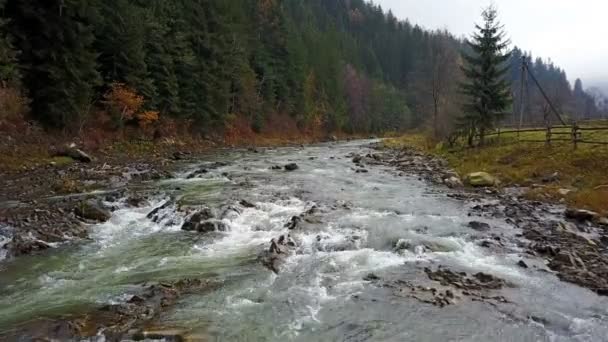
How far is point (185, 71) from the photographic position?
1788 inches

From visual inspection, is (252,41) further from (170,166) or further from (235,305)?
(235,305)

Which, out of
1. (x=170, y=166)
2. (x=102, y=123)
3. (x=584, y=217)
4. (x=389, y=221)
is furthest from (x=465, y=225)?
(x=102, y=123)

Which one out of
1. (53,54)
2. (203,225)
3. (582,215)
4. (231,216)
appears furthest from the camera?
(53,54)

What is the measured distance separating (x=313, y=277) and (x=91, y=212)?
380 inches

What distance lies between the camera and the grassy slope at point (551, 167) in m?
19.2

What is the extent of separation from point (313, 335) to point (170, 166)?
24.3 metres

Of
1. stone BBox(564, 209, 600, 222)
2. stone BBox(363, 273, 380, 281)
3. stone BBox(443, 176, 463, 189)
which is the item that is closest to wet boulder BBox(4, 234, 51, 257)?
stone BBox(363, 273, 380, 281)

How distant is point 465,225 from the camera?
639 inches

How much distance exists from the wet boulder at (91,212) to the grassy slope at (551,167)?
18215mm

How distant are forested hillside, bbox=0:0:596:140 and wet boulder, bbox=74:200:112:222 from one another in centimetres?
1263

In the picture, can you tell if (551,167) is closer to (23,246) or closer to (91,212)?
(91,212)

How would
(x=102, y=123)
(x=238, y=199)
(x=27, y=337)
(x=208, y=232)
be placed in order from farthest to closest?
(x=102, y=123) → (x=238, y=199) → (x=208, y=232) → (x=27, y=337)

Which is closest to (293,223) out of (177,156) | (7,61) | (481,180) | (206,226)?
(206,226)

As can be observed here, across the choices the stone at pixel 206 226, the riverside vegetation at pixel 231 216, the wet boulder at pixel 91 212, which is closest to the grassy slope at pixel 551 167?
the riverside vegetation at pixel 231 216
